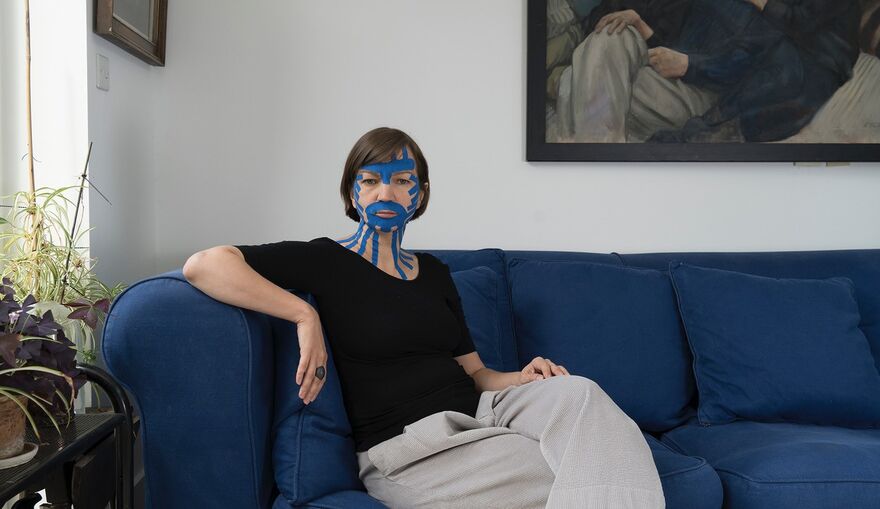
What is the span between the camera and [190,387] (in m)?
1.42

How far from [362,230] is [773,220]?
1.62 metres

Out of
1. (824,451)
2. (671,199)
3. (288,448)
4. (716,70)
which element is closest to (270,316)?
(288,448)

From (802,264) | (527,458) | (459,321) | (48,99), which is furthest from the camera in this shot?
(802,264)

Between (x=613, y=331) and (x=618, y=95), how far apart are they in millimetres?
890

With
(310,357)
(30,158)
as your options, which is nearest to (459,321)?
(310,357)

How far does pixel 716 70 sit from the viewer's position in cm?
263

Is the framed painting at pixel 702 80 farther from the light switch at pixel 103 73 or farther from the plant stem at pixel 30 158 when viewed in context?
the plant stem at pixel 30 158

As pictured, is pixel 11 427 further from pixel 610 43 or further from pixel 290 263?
pixel 610 43

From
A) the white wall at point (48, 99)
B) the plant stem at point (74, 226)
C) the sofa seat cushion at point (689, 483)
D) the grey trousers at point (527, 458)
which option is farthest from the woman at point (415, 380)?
the white wall at point (48, 99)

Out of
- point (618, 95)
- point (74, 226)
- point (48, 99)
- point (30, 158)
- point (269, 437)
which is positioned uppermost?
point (618, 95)

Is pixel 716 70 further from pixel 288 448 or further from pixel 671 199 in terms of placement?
pixel 288 448

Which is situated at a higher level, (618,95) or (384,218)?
(618,95)

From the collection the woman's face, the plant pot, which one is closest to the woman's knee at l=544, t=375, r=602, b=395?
the woman's face

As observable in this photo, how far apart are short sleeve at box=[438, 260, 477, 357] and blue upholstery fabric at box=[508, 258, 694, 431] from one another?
0.33 meters
